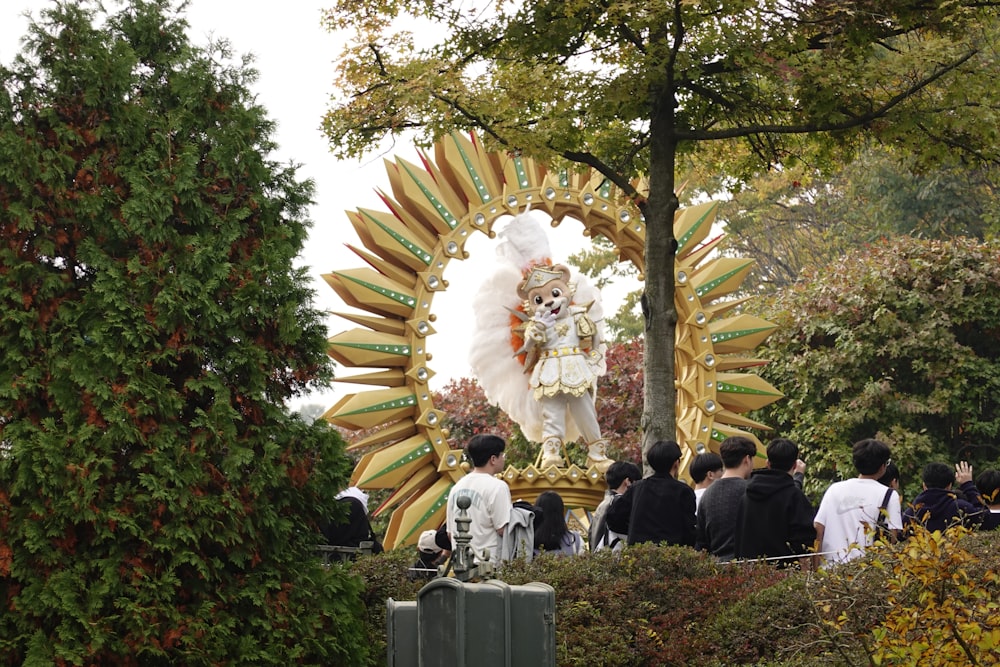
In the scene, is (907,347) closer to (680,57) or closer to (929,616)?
(680,57)

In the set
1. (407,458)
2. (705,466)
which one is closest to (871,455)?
(705,466)

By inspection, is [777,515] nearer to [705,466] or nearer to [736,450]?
[736,450]

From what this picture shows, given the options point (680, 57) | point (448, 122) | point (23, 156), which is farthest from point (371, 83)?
point (23, 156)

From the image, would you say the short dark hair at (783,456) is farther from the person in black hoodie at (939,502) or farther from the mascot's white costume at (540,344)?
the mascot's white costume at (540,344)

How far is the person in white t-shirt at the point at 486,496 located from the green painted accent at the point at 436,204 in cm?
485

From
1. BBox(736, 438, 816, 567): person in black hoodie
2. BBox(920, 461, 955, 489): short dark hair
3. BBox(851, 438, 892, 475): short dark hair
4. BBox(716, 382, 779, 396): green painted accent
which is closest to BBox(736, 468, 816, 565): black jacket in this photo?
BBox(736, 438, 816, 567): person in black hoodie

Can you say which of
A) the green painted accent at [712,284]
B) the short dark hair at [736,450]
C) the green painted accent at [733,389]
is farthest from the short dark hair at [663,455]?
the green painted accent at [712,284]

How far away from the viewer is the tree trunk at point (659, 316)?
938cm

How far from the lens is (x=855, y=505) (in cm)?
712

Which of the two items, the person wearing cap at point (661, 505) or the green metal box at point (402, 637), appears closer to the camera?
the green metal box at point (402, 637)

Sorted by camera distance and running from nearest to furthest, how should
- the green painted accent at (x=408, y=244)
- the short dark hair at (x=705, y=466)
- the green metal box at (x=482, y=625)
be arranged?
the green metal box at (x=482, y=625) → the short dark hair at (x=705, y=466) → the green painted accent at (x=408, y=244)

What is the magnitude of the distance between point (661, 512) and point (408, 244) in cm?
541

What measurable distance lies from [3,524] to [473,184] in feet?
25.8

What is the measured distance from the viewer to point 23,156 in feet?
18.3
